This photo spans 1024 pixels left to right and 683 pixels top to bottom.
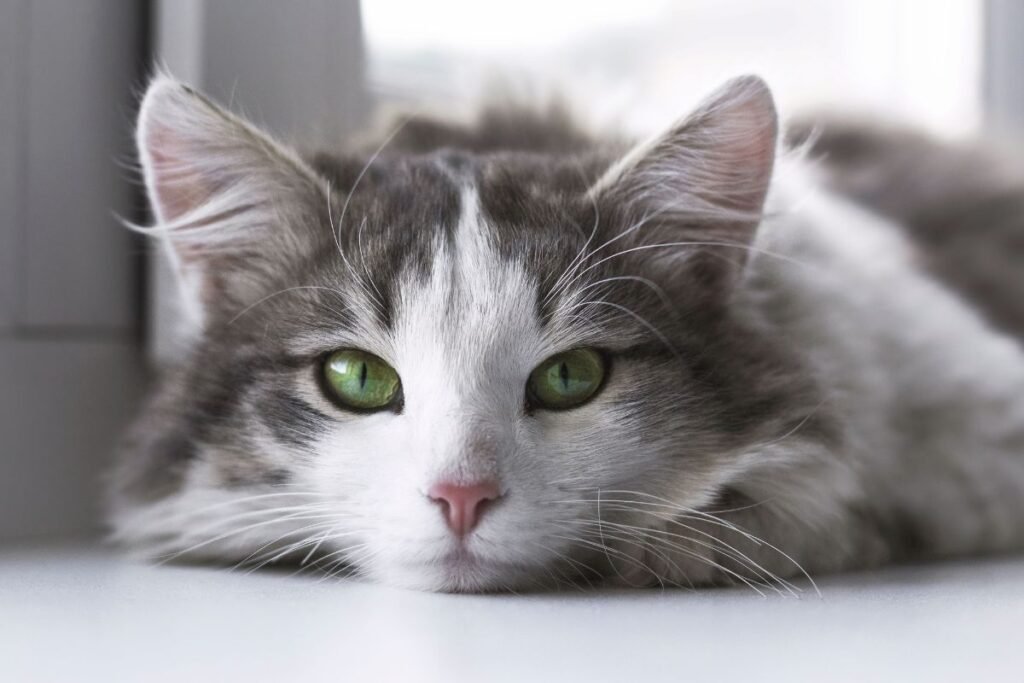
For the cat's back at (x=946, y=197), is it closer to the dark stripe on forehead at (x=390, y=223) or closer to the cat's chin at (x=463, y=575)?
the dark stripe on forehead at (x=390, y=223)

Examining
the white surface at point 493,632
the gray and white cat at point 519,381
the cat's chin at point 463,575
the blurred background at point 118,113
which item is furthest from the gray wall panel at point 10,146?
the cat's chin at point 463,575

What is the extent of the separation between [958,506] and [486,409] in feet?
2.63

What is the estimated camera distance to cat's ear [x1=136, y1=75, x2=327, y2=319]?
137 cm

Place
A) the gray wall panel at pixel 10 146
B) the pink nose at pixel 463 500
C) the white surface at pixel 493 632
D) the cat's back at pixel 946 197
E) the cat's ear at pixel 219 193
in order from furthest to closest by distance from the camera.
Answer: the cat's back at pixel 946 197, the gray wall panel at pixel 10 146, the cat's ear at pixel 219 193, the pink nose at pixel 463 500, the white surface at pixel 493 632

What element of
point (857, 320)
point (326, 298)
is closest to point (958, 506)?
point (857, 320)

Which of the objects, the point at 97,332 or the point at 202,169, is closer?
the point at 202,169

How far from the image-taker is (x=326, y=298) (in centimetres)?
134

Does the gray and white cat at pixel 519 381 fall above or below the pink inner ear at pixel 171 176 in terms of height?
below

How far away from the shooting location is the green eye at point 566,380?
127cm

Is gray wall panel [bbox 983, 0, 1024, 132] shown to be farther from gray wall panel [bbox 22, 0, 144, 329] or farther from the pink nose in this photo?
the pink nose

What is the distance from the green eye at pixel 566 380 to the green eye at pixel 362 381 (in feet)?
0.53

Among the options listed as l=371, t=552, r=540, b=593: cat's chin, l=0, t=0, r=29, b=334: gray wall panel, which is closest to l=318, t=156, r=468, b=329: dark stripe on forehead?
l=371, t=552, r=540, b=593: cat's chin

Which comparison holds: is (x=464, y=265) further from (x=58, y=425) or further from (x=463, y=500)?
(x=58, y=425)

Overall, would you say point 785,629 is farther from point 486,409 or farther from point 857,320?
point 857,320
